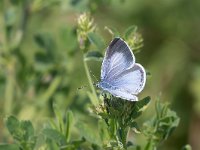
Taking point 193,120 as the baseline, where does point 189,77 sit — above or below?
above

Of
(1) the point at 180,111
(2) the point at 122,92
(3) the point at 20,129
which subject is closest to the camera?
(2) the point at 122,92

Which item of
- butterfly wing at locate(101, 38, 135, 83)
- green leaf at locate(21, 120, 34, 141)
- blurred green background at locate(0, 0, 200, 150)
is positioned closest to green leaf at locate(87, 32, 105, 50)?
butterfly wing at locate(101, 38, 135, 83)

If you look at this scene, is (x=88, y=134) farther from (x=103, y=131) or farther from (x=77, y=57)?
(x=77, y=57)

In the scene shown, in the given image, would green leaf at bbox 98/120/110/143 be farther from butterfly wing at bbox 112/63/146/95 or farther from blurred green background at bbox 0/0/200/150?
blurred green background at bbox 0/0/200/150

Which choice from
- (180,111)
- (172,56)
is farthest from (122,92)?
(172,56)

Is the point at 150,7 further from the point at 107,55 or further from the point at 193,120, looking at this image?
the point at 107,55

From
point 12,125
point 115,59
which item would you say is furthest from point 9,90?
point 115,59

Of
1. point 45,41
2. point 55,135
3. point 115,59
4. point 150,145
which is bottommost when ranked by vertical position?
point 150,145
